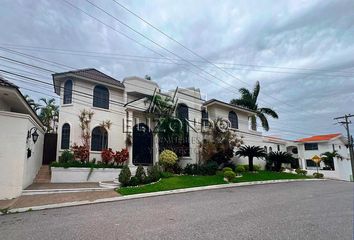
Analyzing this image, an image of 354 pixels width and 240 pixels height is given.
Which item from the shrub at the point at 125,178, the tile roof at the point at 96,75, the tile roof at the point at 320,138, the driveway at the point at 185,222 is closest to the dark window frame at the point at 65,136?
the tile roof at the point at 96,75

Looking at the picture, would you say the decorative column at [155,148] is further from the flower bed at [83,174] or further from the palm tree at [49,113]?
the palm tree at [49,113]

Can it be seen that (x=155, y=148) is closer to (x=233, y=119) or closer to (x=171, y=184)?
(x=171, y=184)

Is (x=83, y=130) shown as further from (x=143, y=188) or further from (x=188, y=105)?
(x=188, y=105)

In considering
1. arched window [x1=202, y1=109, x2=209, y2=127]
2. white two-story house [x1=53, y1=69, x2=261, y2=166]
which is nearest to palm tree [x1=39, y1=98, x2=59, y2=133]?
white two-story house [x1=53, y1=69, x2=261, y2=166]

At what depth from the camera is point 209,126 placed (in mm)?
23531

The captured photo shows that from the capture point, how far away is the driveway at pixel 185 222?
223 inches

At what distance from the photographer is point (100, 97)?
19.7m

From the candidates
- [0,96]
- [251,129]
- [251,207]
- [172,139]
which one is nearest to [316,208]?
[251,207]

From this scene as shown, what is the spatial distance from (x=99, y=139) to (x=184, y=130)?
23.4 ft

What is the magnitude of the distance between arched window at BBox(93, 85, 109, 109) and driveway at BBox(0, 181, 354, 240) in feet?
37.2

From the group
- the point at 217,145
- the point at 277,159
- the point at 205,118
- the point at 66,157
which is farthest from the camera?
the point at 277,159

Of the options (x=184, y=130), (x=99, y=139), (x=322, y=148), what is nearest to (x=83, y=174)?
(x=99, y=139)

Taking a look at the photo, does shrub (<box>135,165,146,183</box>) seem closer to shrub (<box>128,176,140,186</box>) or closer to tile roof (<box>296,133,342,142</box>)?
shrub (<box>128,176,140,186</box>)

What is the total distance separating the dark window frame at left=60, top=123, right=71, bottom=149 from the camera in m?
17.9
